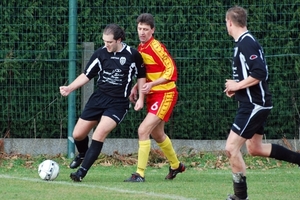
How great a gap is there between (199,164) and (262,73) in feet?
13.1

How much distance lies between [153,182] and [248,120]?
2040mm

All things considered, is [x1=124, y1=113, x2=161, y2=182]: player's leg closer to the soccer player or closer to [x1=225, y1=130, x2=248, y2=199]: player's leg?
the soccer player

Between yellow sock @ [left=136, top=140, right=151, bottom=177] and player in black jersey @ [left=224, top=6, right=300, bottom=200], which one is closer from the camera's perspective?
player in black jersey @ [left=224, top=6, right=300, bottom=200]

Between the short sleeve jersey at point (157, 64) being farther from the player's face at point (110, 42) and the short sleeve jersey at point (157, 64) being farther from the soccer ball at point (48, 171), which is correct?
the soccer ball at point (48, 171)

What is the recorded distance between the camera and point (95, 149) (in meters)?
9.03

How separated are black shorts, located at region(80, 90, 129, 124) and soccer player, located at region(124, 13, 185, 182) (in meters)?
0.27

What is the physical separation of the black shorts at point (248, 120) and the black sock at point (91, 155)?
6.83 feet

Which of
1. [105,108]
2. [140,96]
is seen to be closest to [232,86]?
[140,96]

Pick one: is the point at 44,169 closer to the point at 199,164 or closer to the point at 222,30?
the point at 199,164

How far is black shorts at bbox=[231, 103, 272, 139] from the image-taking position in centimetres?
738

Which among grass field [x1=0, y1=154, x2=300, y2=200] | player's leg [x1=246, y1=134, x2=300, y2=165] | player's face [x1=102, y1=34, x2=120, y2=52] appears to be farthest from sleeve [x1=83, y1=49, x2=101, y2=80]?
player's leg [x1=246, y1=134, x2=300, y2=165]

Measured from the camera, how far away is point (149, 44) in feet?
30.8

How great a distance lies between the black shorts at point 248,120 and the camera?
7.38 meters

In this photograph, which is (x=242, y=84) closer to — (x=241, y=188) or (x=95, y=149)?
(x=241, y=188)
